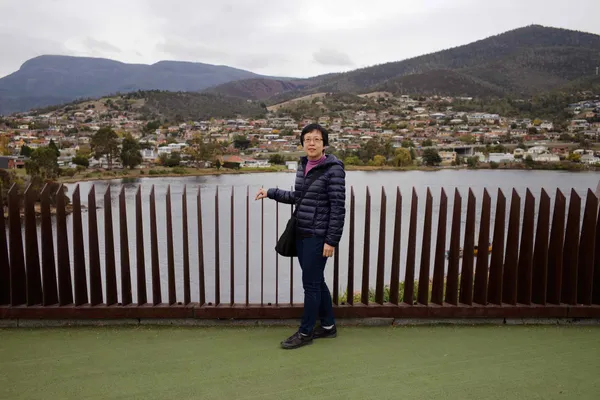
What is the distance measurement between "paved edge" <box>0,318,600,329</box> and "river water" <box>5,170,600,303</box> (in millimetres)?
390

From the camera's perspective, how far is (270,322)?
A: 2768 mm

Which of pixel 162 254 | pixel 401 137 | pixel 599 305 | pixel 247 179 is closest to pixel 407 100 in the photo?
pixel 401 137

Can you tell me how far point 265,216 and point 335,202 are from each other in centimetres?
2746

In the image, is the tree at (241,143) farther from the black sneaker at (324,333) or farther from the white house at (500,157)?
the black sneaker at (324,333)

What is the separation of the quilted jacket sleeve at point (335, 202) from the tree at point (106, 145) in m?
54.8

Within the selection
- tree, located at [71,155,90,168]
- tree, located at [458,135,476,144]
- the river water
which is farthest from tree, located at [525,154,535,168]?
tree, located at [71,155,90,168]

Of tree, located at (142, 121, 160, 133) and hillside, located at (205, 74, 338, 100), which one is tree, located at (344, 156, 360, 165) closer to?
tree, located at (142, 121, 160, 133)

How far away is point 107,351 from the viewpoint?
2.43 meters

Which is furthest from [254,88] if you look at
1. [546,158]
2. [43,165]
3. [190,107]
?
[43,165]

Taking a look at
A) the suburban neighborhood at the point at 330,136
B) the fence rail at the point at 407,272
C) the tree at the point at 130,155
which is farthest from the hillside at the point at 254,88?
the fence rail at the point at 407,272

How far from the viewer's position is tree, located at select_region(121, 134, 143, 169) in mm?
54344

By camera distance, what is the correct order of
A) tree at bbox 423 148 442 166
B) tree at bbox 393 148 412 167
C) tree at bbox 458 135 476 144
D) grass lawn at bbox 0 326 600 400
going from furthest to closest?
tree at bbox 458 135 476 144
tree at bbox 423 148 442 166
tree at bbox 393 148 412 167
grass lawn at bbox 0 326 600 400

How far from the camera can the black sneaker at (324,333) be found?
2598 millimetres

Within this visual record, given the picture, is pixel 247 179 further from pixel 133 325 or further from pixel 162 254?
pixel 133 325
